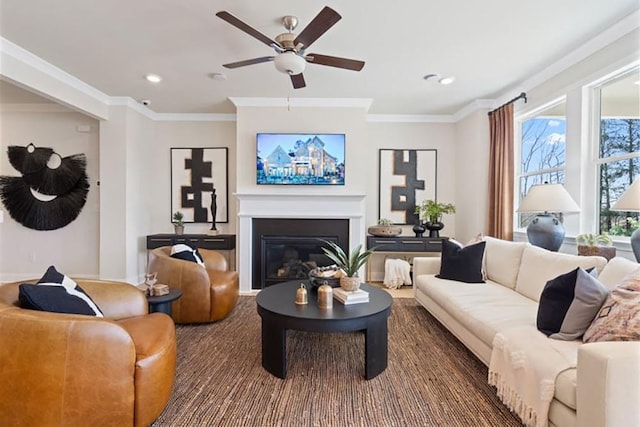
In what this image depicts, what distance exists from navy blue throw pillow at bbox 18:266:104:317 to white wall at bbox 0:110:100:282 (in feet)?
11.8

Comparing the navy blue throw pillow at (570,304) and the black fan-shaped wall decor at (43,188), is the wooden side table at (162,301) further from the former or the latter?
the black fan-shaped wall decor at (43,188)

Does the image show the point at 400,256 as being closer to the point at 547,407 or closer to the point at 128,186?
the point at 547,407

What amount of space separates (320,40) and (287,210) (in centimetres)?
227

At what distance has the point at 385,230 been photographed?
482 cm

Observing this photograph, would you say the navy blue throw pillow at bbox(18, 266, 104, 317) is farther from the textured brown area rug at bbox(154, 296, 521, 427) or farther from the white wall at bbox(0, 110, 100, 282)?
the white wall at bbox(0, 110, 100, 282)

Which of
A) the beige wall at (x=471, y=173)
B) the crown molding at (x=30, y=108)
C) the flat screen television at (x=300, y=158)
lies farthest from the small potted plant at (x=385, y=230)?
the crown molding at (x=30, y=108)

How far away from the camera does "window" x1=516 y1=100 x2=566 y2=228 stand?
11.9 ft

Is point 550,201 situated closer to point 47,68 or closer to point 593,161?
point 593,161

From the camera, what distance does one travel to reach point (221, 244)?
487 cm

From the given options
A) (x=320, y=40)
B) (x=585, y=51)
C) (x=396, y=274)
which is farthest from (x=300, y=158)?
(x=585, y=51)

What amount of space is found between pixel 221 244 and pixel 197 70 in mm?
2430

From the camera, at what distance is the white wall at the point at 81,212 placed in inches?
196

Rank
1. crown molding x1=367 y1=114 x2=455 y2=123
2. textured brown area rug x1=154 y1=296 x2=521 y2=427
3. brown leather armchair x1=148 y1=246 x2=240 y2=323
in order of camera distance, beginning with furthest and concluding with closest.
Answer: crown molding x1=367 y1=114 x2=455 y2=123 → brown leather armchair x1=148 y1=246 x2=240 y2=323 → textured brown area rug x1=154 y1=296 x2=521 y2=427

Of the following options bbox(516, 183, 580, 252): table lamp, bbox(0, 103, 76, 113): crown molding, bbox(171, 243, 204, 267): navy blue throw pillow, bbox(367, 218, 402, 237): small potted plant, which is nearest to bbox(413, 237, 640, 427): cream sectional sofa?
bbox(516, 183, 580, 252): table lamp
